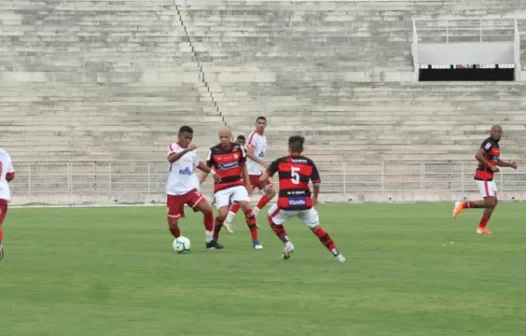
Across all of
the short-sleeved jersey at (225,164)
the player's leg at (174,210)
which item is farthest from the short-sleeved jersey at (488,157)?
the player's leg at (174,210)

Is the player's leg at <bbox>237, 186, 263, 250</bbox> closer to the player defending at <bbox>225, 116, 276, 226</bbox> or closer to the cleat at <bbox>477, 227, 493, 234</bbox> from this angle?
the player defending at <bbox>225, 116, 276, 226</bbox>

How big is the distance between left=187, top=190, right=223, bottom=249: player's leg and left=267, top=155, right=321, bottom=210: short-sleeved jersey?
271 cm

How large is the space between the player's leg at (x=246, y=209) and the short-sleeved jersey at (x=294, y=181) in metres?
2.96

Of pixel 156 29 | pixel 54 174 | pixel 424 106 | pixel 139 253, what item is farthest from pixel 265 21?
pixel 139 253

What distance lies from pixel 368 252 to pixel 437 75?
30.8m

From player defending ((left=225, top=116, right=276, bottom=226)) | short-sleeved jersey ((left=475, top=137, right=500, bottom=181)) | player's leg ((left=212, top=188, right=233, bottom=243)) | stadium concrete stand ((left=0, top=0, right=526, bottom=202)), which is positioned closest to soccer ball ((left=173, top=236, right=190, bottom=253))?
player's leg ((left=212, top=188, right=233, bottom=243))

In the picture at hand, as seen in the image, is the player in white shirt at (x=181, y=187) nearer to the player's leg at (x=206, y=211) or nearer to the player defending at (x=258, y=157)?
the player's leg at (x=206, y=211)

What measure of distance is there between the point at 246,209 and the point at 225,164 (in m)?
0.77

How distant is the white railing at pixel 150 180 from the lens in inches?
1547

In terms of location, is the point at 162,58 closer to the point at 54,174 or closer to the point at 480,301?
the point at 54,174

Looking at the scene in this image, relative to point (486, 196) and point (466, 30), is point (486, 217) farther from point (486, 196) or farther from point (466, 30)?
point (466, 30)

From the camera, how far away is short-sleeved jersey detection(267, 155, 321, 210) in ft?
58.5

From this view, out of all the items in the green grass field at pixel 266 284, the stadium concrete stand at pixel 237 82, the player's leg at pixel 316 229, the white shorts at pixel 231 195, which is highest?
the stadium concrete stand at pixel 237 82

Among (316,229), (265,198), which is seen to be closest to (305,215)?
(316,229)
